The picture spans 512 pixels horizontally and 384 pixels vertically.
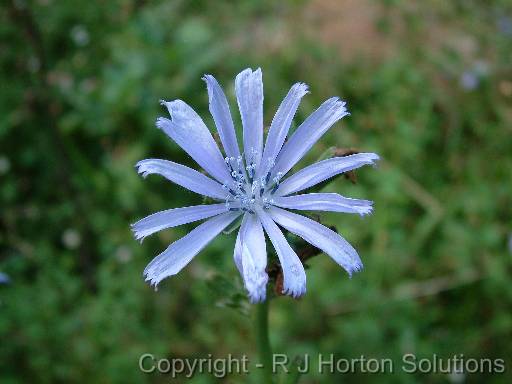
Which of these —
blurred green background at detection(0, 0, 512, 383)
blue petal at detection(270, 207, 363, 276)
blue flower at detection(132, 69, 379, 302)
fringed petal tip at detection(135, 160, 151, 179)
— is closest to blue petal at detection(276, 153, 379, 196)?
blue flower at detection(132, 69, 379, 302)

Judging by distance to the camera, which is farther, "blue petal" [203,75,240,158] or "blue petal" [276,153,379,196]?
"blue petal" [203,75,240,158]

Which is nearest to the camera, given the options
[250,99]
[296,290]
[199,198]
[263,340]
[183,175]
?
[296,290]

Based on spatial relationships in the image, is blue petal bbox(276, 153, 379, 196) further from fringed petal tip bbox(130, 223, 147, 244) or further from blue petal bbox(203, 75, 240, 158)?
fringed petal tip bbox(130, 223, 147, 244)

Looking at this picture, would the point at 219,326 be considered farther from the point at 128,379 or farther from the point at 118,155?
the point at 118,155

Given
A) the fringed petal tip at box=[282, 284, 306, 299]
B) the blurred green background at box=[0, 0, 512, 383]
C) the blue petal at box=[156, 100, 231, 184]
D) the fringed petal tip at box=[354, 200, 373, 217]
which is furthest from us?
the blurred green background at box=[0, 0, 512, 383]

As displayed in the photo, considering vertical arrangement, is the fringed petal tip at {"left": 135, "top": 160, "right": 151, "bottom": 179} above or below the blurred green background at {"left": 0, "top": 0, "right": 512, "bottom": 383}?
below

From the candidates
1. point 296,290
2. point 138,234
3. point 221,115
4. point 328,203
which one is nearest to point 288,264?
point 296,290

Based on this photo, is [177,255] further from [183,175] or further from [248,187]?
[248,187]
